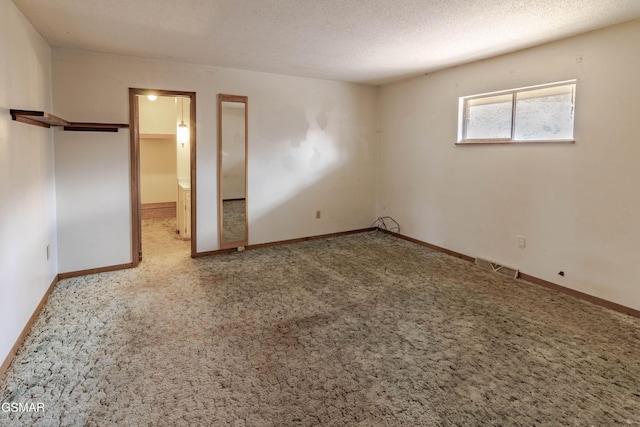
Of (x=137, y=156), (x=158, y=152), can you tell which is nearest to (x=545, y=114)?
(x=137, y=156)

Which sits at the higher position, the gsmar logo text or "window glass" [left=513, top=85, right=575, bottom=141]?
"window glass" [left=513, top=85, right=575, bottom=141]

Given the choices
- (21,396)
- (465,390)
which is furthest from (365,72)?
(21,396)

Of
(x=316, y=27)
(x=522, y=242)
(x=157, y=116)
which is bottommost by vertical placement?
(x=522, y=242)

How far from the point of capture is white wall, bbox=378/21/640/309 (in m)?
2.97

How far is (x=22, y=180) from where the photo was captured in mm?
2609

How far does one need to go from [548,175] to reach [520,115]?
0.72 m

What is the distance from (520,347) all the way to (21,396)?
2.98 meters

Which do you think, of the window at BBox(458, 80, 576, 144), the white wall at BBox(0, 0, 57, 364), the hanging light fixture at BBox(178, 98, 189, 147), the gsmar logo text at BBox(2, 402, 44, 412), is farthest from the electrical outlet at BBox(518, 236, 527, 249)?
the hanging light fixture at BBox(178, 98, 189, 147)

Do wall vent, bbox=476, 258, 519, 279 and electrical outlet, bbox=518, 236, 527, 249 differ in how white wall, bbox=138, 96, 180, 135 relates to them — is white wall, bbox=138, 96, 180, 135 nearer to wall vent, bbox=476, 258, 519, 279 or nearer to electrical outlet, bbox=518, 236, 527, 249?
wall vent, bbox=476, 258, 519, 279

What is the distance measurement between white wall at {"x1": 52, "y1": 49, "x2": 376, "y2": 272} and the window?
1.73m

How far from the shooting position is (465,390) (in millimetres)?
2014

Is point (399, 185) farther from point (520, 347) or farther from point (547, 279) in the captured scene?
point (520, 347)

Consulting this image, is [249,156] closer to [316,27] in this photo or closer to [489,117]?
[316,27]

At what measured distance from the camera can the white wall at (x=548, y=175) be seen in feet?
9.75
